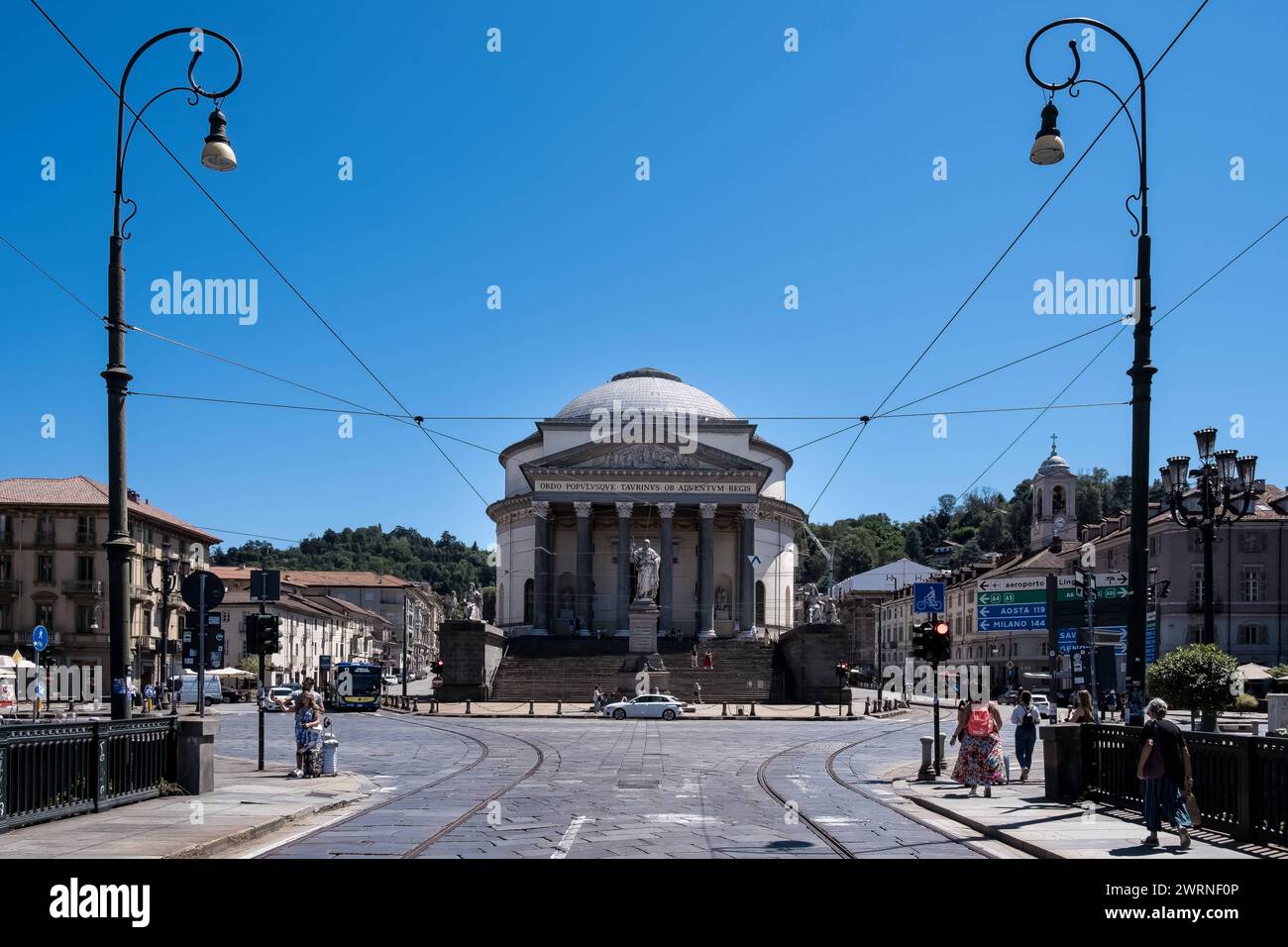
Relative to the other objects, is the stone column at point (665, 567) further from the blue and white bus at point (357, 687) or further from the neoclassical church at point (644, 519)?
the blue and white bus at point (357, 687)

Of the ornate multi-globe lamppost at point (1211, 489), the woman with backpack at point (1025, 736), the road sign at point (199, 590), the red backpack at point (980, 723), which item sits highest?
the ornate multi-globe lamppost at point (1211, 489)

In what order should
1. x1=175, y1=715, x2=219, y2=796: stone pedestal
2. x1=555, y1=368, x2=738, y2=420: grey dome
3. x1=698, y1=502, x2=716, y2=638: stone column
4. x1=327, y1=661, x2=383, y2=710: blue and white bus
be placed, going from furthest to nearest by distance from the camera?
x1=555, y1=368, x2=738, y2=420: grey dome → x1=698, y1=502, x2=716, y2=638: stone column → x1=327, y1=661, x2=383, y2=710: blue and white bus → x1=175, y1=715, x2=219, y2=796: stone pedestal

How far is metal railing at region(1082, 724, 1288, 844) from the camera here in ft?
38.9

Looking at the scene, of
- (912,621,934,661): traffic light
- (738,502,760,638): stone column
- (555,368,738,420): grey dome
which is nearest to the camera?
(912,621,934,661): traffic light

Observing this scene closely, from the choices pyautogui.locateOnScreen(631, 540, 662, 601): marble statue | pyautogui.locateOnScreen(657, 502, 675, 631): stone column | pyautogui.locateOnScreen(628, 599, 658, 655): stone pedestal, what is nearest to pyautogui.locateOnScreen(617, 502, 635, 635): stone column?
pyautogui.locateOnScreen(657, 502, 675, 631): stone column

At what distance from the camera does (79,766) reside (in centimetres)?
1481

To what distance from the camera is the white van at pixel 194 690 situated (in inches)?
2009

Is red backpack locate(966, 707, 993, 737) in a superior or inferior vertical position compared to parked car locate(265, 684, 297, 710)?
superior

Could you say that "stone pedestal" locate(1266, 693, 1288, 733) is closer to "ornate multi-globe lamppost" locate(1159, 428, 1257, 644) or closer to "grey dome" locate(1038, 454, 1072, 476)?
"ornate multi-globe lamppost" locate(1159, 428, 1257, 644)

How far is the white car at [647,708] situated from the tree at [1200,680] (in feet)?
82.8

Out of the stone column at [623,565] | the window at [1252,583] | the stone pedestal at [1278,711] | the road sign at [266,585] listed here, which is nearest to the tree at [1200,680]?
the stone pedestal at [1278,711]

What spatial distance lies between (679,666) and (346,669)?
15.4 meters

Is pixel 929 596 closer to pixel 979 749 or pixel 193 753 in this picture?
pixel 979 749

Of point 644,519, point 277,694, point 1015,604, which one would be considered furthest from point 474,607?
point 1015,604
